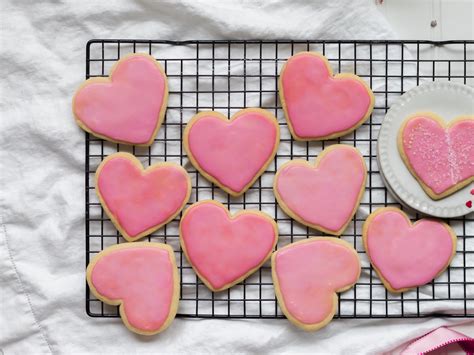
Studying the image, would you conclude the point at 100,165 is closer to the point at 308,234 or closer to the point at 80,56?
the point at 80,56

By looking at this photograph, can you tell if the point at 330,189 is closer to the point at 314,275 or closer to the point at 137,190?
the point at 314,275

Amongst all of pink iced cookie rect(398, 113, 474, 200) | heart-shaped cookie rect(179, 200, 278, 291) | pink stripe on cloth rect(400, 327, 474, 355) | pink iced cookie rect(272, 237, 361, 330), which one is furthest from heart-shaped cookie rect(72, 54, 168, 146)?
pink stripe on cloth rect(400, 327, 474, 355)

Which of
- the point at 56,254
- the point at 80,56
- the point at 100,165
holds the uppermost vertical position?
the point at 80,56

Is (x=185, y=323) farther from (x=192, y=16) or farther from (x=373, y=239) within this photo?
(x=192, y=16)

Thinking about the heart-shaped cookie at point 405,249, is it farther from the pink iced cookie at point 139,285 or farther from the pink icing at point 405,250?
the pink iced cookie at point 139,285

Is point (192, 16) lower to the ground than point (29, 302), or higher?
higher

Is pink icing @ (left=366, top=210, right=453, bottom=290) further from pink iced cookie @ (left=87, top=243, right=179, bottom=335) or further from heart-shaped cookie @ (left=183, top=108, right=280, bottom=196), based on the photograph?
pink iced cookie @ (left=87, top=243, right=179, bottom=335)

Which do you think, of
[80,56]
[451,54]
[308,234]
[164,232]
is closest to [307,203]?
[308,234]
